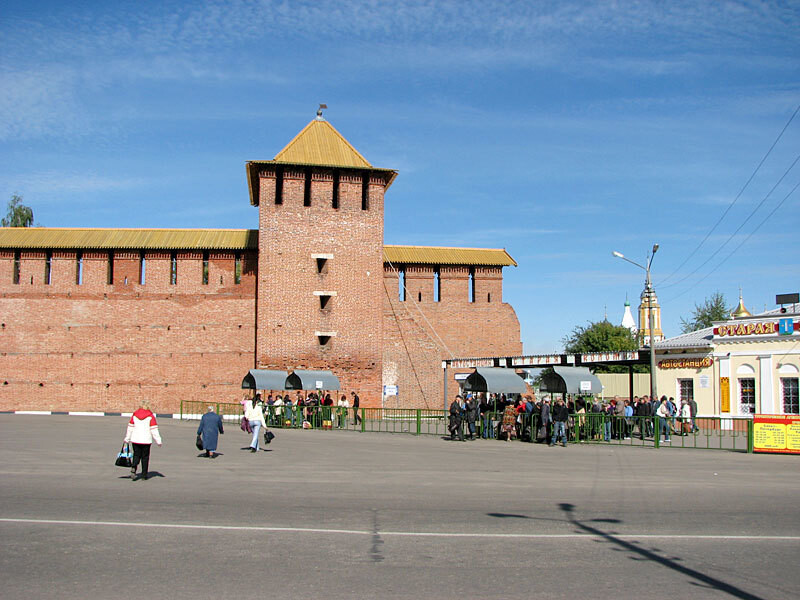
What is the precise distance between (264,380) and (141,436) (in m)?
20.3

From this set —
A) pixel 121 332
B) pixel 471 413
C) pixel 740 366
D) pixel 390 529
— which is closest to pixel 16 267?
pixel 121 332

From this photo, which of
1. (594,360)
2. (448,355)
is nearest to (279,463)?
(594,360)

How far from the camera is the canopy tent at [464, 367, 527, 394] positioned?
28203 millimetres

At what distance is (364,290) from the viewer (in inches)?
1590

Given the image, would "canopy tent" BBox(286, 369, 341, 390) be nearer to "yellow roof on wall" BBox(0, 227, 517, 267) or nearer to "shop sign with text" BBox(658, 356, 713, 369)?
"yellow roof on wall" BBox(0, 227, 517, 267)

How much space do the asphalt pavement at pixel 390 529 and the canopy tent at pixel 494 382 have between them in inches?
378

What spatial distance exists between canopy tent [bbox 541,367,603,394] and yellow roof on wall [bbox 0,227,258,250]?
60.6 ft

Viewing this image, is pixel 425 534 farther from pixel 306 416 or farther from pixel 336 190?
pixel 336 190

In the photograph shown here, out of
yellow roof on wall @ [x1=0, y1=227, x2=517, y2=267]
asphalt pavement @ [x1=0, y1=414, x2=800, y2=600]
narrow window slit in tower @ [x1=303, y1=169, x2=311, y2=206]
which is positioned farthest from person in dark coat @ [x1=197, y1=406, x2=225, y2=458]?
narrow window slit in tower @ [x1=303, y1=169, x2=311, y2=206]

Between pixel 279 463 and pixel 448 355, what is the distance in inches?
1007

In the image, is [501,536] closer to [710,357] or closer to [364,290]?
[710,357]

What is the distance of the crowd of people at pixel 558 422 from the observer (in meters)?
25.1

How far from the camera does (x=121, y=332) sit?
131ft

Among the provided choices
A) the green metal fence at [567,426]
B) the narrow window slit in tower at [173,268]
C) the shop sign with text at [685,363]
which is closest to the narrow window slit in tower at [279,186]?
the narrow window slit in tower at [173,268]
